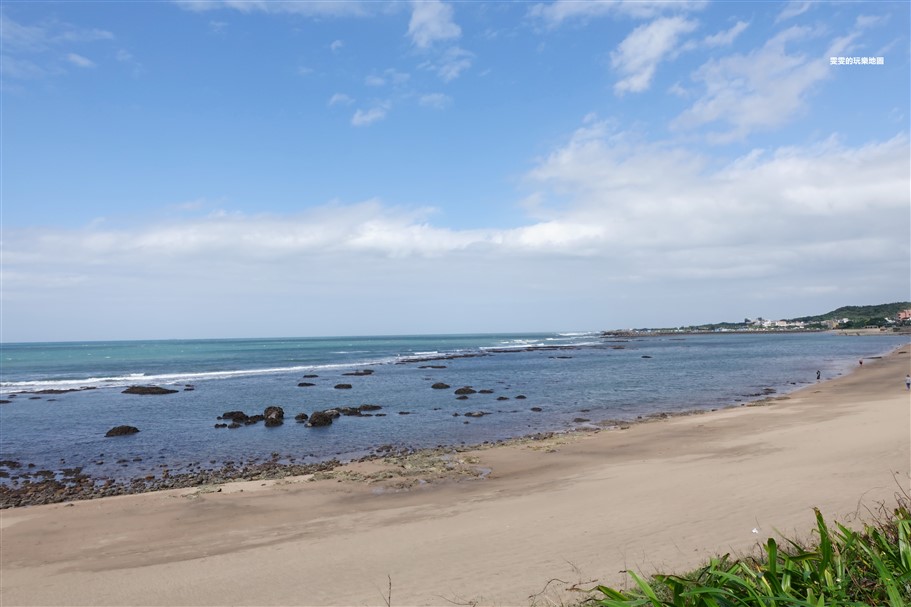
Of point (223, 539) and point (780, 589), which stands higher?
point (780, 589)

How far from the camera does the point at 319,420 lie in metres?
26.8

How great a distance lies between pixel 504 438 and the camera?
21938 mm

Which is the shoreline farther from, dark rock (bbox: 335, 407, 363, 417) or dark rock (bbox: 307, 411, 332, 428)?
dark rock (bbox: 335, 407, 363, 417)

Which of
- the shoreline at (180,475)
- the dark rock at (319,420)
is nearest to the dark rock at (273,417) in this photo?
the dark rock at (319,420)

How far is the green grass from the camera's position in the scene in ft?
7.66

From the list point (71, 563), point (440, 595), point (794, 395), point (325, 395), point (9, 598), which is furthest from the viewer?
point (325, 395)

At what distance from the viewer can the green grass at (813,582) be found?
91.9 inches

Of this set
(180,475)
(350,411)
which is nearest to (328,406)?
(350,411)

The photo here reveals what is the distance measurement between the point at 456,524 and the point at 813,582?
8936 mm

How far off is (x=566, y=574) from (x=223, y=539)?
293 inches

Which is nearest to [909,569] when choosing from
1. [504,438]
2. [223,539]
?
[223,539]

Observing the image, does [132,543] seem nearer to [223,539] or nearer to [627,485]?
[223,539]

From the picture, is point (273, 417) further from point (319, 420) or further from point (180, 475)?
point (180, 475)

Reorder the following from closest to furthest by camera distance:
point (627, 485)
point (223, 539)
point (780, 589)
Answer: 1. point (780, 589)
2. point (223, 539)
3. point (627, 485)
